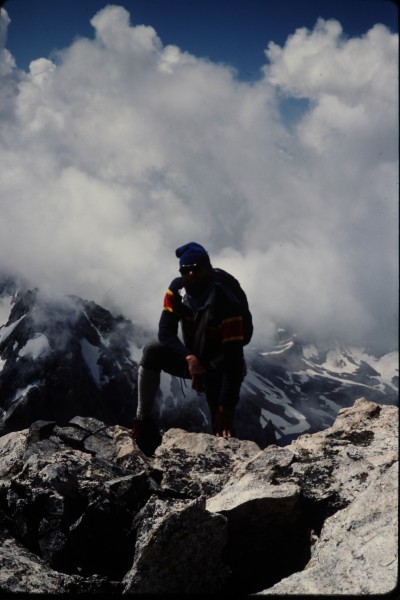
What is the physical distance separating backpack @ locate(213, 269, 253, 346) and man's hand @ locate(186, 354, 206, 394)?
0.64m

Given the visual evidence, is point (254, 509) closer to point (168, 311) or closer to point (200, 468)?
A: point (200, 468)

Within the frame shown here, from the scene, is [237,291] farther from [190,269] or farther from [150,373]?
[150,373]

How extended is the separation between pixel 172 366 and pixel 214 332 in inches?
32.6

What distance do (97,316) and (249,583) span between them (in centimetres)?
399

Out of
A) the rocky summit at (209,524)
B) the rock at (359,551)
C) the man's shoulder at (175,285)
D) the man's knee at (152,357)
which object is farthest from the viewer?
the man's knee at (152,357)

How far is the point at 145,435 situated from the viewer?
20.2 ft

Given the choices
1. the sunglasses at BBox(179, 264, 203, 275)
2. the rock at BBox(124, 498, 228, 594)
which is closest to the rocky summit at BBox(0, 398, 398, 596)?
the rock at BBox(124, 498, 228, 594)

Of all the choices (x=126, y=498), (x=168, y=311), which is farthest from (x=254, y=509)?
(x=168, y=311)

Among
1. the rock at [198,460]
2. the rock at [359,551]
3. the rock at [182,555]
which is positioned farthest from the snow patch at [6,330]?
the rock at [359,551]

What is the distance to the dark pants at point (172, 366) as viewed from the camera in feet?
19.0

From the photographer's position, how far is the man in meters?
5.34

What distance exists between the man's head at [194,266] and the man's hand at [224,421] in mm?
1546

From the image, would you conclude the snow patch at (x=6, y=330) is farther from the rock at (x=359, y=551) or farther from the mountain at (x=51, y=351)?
the rock at (x=359, y=551)

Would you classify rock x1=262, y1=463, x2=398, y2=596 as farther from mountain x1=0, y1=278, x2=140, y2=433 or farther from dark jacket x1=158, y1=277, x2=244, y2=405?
mountain x1=0, y1=278, x2=140, y2=433
